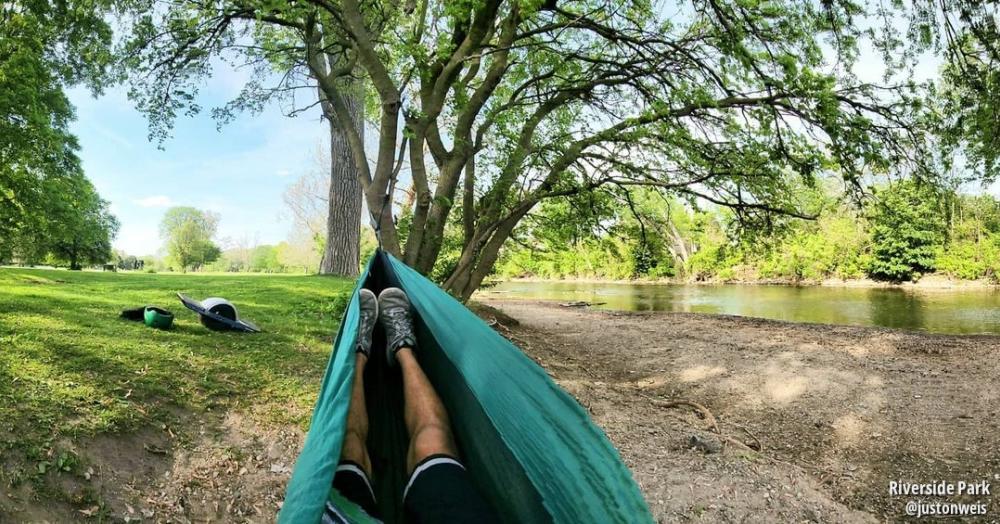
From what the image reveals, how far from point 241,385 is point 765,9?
15.4ft

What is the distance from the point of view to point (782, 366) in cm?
538

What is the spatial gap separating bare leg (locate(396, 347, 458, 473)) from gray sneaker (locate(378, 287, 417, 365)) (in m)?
0.04

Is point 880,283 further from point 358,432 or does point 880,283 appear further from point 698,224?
point 358,432

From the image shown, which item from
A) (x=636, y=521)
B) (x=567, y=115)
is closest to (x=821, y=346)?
(x=567, y=115)

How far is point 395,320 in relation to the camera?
6.63ft

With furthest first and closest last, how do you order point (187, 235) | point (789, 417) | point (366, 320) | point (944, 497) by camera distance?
point (187, 235) → point (789, 417) → point (944, 497) → point (366, 320)

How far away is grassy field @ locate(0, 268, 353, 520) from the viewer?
6.53 feet

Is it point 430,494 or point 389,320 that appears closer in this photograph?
point 430,494

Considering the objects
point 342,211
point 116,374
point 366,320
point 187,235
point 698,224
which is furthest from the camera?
point 187,235

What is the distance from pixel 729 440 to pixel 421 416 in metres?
2.47

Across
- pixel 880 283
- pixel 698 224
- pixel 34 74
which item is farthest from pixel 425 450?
pixel 880 283

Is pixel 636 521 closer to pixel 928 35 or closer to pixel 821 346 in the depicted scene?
pixel 928 35

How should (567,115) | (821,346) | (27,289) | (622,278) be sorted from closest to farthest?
(27,289), (567,115), (821,346), (622,278)

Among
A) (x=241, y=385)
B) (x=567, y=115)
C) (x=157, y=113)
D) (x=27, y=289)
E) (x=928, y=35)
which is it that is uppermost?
(x=567, y=115)
